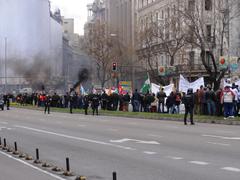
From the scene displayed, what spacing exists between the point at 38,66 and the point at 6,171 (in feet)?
186

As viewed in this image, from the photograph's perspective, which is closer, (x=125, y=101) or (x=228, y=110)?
(x=228, y=110)

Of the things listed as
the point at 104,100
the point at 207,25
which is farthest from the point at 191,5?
the point at 104,100

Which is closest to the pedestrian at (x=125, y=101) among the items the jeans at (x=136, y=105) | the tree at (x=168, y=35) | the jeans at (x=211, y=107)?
the jeans at (x=136, y=105)

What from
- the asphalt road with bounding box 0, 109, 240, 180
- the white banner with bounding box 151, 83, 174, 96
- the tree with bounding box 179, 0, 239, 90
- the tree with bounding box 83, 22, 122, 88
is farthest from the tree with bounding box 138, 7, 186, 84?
the asphalt road with bounding box 0, 109, 240, 180

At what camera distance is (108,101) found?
42.3 meters

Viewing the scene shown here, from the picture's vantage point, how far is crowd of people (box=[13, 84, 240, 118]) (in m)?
28.1

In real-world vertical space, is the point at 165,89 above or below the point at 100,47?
below

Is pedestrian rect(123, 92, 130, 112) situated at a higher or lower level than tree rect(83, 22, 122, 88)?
lower

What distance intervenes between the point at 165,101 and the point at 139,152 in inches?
823

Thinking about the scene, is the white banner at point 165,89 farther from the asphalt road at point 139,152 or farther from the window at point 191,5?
the asphalt road at point 139,152

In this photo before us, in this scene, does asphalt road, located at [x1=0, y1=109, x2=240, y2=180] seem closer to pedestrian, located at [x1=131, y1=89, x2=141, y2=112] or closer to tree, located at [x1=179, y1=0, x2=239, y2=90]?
pedestrian, located at [x1=131, y1=89, x2=141, y2=112]

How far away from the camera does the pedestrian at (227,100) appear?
27.4 meters

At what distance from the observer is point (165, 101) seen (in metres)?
36.2

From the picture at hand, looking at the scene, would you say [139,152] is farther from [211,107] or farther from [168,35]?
[168,35]
